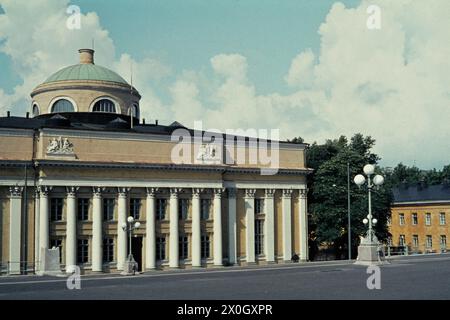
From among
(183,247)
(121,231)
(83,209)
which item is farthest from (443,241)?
(83,209)

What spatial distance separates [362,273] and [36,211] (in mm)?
26115

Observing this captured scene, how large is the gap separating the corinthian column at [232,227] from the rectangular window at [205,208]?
6.74 ft

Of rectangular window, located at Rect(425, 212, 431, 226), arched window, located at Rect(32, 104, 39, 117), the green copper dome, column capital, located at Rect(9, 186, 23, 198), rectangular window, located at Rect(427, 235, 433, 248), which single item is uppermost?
the green copper dome

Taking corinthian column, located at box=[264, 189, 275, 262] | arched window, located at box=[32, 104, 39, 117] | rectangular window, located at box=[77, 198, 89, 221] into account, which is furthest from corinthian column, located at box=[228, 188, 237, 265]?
arched window, located at box=[32, 104, 39, 117]

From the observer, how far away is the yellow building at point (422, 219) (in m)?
86.3

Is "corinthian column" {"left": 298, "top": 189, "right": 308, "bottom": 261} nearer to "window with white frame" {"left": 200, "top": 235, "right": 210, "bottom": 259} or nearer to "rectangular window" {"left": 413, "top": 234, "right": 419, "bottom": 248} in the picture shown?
"window with white frame" {"left": 200, "top": 235, "right": 210, "bottom": 259}

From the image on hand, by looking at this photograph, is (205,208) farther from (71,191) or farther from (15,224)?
(15,224)

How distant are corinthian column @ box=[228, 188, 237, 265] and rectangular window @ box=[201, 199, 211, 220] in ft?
6.74

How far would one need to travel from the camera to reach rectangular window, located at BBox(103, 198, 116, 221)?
1976 inches

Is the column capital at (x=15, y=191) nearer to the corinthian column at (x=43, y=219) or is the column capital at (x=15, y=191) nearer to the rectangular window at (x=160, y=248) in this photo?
the corinthian column at (x=43, y=219)

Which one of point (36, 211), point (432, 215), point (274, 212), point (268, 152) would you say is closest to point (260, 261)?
point (274, 212)

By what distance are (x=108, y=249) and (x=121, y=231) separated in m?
1.62

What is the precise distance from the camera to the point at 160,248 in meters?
52.4
